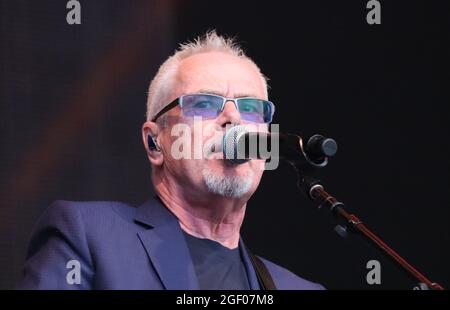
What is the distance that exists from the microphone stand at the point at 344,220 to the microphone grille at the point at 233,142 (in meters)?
0.18

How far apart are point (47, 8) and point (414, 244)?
1729 mm

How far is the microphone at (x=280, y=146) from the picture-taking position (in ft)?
6.56

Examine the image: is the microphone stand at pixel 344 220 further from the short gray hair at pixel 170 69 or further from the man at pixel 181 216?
the short gray hair at pixel 170 69

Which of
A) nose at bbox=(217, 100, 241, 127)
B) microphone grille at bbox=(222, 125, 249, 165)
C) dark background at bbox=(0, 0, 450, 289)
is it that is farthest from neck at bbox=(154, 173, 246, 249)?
dark background at bbox=(0, 0, 450, 289)

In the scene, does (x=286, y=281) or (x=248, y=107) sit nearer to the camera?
(x=248, y=107)

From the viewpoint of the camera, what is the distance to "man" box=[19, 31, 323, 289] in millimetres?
2381

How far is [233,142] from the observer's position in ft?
7.41

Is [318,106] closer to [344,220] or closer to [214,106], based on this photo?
[214,106]

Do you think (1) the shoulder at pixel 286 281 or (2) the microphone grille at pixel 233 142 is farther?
(1) the shoulder at pixel 286 281

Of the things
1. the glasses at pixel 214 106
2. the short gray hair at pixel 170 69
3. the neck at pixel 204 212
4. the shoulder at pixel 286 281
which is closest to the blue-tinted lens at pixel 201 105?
the glasses at pixel 214 106

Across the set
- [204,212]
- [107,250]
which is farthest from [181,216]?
[107,250]

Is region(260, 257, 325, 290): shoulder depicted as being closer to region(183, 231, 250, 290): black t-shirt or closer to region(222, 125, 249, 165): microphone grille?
region(183, 231, 250, 290): black t-shirt

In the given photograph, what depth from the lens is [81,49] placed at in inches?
121

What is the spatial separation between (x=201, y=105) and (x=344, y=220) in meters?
0.73
